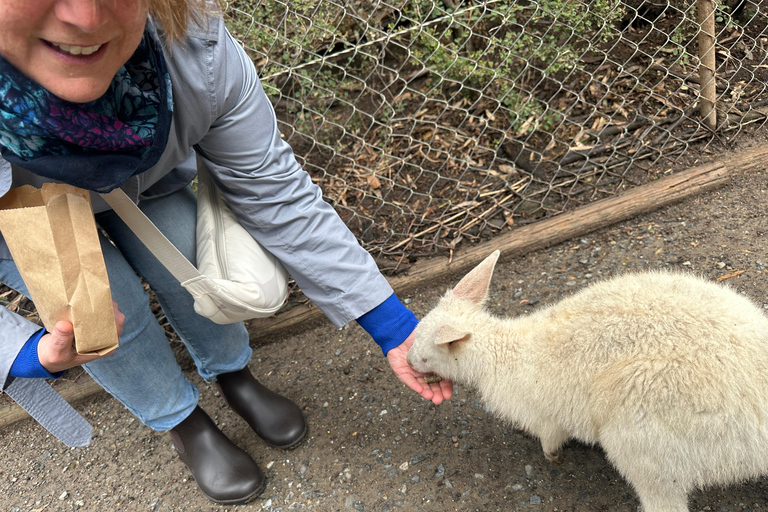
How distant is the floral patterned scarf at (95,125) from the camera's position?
1.32 m

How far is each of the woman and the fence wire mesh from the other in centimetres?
105

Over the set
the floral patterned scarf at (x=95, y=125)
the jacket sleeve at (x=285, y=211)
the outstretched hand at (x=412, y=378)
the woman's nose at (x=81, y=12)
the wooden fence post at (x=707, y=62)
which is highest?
the wooden fence post at (x=707, y=62)

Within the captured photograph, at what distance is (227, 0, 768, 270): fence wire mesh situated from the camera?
321 cm

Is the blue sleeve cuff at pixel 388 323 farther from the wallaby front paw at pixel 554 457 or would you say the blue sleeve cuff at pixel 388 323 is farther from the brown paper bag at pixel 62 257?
the brown paper bag at pixel 62 257

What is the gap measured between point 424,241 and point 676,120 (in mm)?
1813

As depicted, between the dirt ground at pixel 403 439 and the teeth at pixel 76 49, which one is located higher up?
the teeth at pixel 76 49

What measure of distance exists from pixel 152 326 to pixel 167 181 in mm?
574

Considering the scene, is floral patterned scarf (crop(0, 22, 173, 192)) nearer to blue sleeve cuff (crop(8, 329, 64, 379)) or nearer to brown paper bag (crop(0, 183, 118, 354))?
brown paper bag (crop(0, 183, 118, 354))

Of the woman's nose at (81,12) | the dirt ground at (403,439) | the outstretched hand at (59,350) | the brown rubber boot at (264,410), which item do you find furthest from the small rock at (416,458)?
the woman's nose at (81,12)

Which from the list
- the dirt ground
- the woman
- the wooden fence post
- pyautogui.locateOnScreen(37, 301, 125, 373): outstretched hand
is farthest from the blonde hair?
the wooden fence post

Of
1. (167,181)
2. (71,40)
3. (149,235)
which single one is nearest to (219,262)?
(149,235)

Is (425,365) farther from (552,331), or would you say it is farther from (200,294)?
(200,294)

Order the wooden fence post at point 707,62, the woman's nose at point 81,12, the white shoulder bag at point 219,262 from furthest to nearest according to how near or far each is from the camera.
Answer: the wooden fence post at point 707,62, the white shoulder bag at point 219,262, the woman's nose at point 81,12

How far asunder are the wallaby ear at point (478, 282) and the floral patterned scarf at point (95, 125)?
3.84 ft
